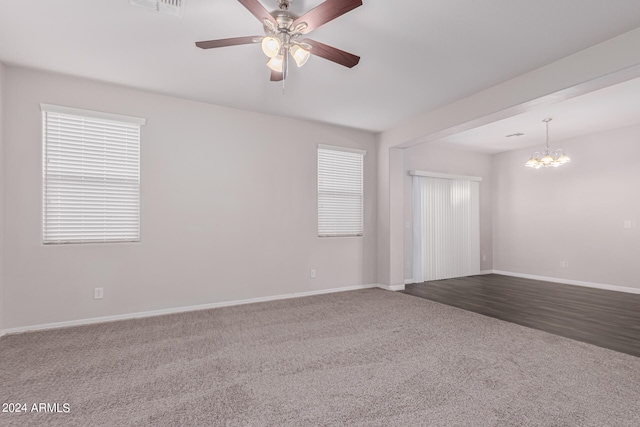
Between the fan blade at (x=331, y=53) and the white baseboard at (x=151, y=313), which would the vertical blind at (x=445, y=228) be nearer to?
the white baseboard at (x=151, y=313)

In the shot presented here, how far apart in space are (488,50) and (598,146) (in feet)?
14.4

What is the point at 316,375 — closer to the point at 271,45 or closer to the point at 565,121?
the point at 271,45

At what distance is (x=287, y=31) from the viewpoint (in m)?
2.23

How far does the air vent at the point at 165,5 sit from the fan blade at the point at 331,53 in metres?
0.96

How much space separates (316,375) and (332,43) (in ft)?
9.34

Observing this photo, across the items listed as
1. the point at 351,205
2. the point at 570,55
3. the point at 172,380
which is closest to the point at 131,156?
the point at 172,380

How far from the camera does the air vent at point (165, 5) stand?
2.31m

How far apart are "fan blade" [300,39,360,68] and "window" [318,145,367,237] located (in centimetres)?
263

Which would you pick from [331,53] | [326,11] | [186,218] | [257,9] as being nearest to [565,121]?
[331,53]

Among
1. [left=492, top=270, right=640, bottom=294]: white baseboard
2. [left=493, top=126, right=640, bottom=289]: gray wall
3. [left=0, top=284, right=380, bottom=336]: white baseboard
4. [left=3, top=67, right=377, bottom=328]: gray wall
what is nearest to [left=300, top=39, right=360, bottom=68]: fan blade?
[left=3, top=67, right=377, bottom=328]: gray wall

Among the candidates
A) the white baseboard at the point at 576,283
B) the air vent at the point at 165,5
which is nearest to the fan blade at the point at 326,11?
the air vent at the point at 165,5

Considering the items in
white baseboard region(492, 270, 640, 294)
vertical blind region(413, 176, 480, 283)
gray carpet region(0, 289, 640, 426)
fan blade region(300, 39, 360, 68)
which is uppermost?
fan blade region(300, 39, 360, 68)

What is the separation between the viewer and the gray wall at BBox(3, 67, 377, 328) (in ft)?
11.1

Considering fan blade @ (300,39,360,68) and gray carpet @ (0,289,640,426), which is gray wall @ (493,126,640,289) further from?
fan blade @ (300,39,360,68)
